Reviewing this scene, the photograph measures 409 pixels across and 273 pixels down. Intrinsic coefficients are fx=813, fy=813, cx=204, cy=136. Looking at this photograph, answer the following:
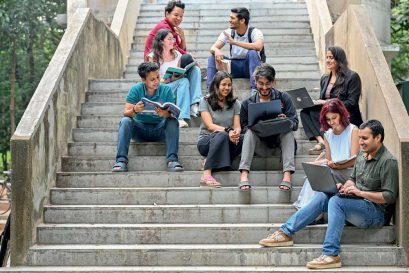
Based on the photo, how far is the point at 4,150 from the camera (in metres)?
27.6

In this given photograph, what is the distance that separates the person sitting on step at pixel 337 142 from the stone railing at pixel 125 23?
19.2 feet

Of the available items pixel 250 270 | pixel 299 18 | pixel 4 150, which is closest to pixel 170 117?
pixel 250 270

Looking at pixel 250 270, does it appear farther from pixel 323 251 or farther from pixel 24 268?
pixel 24 268

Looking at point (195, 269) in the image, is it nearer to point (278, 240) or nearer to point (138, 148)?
point (278, 240)

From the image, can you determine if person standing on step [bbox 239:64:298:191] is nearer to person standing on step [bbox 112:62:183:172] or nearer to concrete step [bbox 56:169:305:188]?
concrete step [bbox 56:169:305:188]

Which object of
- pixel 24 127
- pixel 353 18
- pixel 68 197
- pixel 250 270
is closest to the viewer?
pixel 250 270

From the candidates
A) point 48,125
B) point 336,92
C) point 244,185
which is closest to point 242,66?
point 336,92

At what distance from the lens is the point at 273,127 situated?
8117 mm

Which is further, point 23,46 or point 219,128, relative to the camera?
point 23,46

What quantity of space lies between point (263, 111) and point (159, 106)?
42.6 inches

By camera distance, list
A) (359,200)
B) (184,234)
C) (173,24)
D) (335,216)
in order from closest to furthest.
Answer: (335,216)
(359,200)
(184,234)
(173,24)

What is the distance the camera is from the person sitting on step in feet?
25.2

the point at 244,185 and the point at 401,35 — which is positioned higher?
the point at 401,35

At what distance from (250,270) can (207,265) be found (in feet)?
1.53
